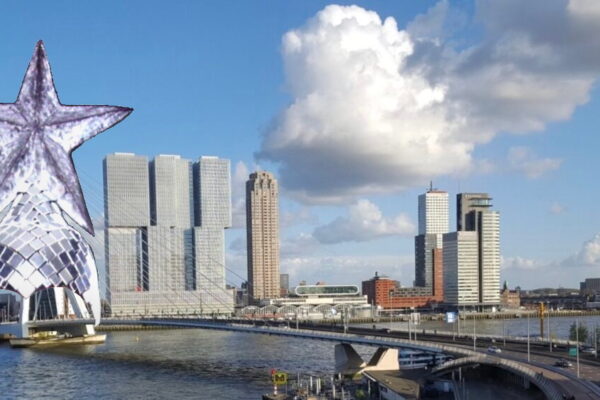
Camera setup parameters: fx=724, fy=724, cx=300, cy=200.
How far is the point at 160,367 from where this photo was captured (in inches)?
2325

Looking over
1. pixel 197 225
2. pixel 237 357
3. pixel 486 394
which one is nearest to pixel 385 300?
pixel 197 225

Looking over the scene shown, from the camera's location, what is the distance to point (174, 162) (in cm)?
19300

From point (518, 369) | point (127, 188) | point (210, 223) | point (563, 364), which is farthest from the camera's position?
point (210, 223)

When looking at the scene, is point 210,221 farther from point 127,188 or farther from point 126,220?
point 126,220

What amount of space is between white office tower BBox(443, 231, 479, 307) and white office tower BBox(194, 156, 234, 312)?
2372 inches

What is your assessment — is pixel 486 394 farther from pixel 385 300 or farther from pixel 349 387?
pixel 385 300

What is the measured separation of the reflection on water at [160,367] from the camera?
47062 mm

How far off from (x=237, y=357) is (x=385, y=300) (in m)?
133

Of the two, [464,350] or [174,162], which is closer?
→ [464,350]

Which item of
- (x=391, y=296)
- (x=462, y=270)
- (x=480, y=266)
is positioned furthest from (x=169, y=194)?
(x=480, y=266)

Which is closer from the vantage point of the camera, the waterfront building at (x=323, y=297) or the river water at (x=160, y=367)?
the river water at (x=160, y=367)

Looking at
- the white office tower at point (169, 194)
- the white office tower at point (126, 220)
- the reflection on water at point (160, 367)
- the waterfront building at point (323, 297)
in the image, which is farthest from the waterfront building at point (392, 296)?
the reflection on water at point (160, 367)

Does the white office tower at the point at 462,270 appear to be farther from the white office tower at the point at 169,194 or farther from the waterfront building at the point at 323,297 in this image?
the white office tower at the point at 169,194

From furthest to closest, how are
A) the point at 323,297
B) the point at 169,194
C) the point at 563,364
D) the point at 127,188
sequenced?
the point at 169,194 → the point at 323,297 → the point at 127,188 → the point at 563,364
